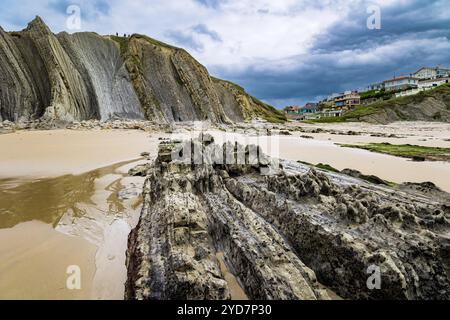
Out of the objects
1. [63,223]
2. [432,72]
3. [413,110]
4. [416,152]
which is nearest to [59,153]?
[63,223]

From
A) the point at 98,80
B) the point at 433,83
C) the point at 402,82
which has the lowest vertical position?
the point at 98,80

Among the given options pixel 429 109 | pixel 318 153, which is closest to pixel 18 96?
pixel 318 153

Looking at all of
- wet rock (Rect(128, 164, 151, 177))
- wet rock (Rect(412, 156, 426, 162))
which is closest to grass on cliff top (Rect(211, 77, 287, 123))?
wet rock (Rect(412, 156, 426, 162))

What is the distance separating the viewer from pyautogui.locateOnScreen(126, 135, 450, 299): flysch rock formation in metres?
2.80

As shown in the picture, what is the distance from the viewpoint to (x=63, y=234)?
4.72m

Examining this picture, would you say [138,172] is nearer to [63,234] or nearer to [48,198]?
[48,198]

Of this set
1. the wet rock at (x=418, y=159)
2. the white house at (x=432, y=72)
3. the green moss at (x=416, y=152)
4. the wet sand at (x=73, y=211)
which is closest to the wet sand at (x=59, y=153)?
the wet sand at (x=73, y=211)

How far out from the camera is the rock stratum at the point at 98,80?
2548 cm

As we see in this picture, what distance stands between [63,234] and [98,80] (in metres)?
32.5

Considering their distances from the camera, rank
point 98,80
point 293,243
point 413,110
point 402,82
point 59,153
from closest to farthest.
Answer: point 293,243
point 59,153
point 98,80
point 413,110
point 402,82

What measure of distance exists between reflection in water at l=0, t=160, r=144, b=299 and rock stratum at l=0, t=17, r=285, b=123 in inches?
774

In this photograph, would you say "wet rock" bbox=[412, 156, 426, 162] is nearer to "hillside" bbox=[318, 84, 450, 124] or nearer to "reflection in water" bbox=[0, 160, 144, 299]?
"reflection in water" bbox=[0, 160, 144, 299]
